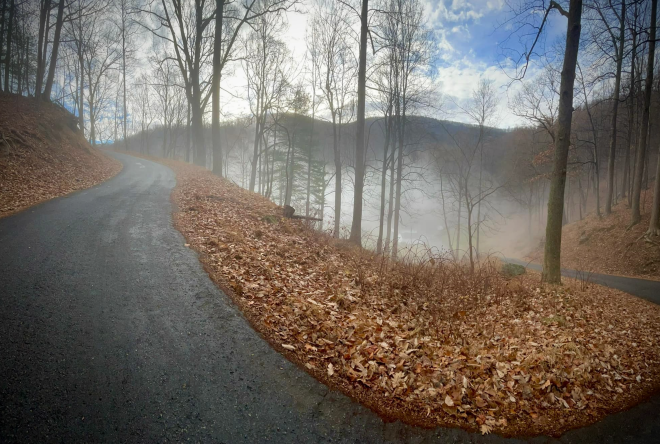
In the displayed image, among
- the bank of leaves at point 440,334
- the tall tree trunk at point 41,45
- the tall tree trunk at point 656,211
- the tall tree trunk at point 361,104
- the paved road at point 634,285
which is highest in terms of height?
the tall tree trunk at point 41,45

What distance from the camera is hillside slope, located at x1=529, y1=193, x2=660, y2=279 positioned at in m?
12.0

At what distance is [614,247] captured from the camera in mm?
14195

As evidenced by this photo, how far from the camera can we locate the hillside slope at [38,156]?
8.88m

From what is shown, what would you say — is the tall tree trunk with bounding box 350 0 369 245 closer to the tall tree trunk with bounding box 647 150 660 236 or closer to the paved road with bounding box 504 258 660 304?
the paved road with bounding box 504 258 660 304

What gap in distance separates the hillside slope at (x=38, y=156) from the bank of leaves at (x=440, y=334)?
17.4 feet

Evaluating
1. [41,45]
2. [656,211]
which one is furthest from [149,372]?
[41,45]

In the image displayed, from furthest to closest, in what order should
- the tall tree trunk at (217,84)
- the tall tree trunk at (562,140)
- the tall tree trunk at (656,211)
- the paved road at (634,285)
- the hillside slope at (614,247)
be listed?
the tall tree trunk at (217,84) → the hillside slope at (614,247) → the tall tree trunk at (656,211) → the paved road at (634,285) → the tall tree trunk at (562,140)

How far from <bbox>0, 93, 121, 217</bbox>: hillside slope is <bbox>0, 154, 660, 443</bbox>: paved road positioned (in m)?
5.12

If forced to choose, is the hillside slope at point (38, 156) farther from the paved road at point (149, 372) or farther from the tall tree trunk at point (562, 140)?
the tall tree trunk at point (562, 140)

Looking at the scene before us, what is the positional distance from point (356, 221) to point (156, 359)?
931 cm

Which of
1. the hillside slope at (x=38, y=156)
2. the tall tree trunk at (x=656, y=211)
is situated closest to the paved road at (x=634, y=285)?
the tall tree trunk at (x=656, y=211)

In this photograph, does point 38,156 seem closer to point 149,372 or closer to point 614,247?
point 149,372

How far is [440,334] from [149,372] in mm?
4011

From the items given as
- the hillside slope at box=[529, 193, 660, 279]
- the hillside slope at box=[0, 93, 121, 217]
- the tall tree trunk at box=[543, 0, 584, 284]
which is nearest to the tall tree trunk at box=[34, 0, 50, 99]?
the hillside slope at box=[0, 93, 121, 217]
